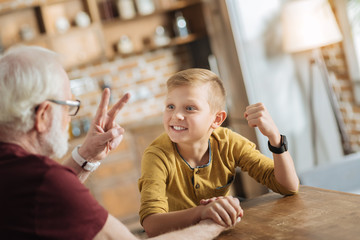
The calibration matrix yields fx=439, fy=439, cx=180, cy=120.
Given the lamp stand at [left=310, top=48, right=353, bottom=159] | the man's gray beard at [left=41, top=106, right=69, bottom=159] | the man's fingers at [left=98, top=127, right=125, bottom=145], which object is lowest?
the lamp stand at [left=310, top=48, right=353, bottom=159]

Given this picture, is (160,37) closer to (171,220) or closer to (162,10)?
(162,10)

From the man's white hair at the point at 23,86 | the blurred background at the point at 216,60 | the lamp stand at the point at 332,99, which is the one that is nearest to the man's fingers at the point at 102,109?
the man's white hair at the point at 23,86

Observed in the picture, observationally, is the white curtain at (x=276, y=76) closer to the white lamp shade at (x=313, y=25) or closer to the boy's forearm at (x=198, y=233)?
Answer: the white lamp shade at (x=313, y=25)

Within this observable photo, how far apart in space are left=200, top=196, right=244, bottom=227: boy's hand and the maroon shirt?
345 millimetres

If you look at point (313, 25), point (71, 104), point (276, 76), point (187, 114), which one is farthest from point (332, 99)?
point (71, 104)

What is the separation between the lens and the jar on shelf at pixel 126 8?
5412 mm

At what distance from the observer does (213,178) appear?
1584mm

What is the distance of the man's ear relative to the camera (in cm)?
115

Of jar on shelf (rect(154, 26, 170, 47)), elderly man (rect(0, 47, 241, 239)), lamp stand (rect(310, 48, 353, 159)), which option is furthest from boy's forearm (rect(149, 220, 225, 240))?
jar on shelf (rect(154, 26, 170, 47))

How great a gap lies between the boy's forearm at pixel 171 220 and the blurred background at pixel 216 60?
109 centimetres

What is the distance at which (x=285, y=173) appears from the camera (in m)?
1.51

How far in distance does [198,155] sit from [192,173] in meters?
0.08

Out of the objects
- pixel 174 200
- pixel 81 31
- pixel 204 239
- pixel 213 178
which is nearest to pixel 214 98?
pixel 213 178

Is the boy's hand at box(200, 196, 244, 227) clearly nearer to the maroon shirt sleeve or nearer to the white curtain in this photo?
the maroon shirt sleeve
